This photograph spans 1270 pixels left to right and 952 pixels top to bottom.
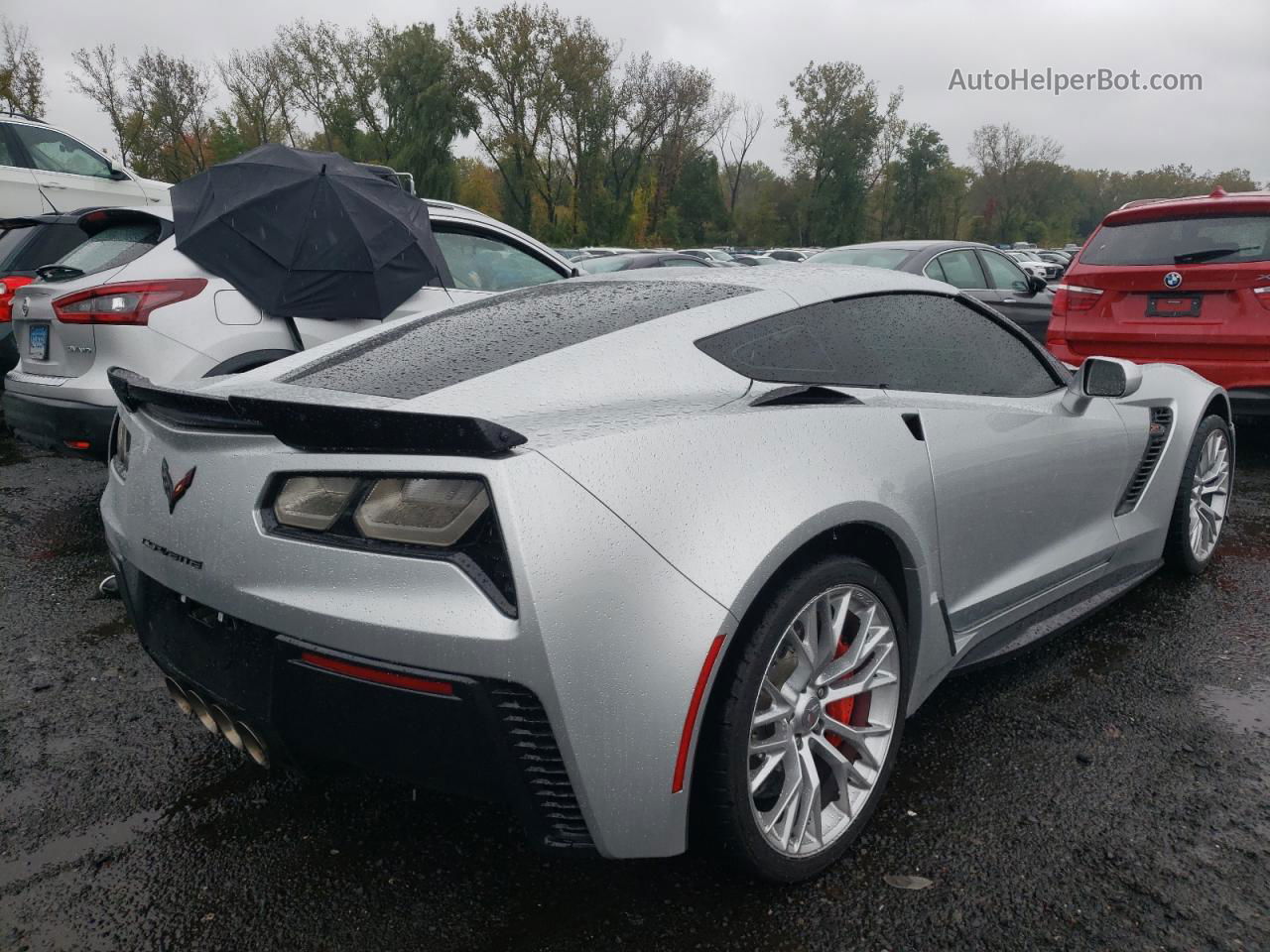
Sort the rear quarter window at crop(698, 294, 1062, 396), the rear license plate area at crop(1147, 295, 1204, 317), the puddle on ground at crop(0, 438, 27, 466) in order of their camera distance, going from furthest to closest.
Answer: the puddle on ground at crop(0, 438, 27, 466) → the rear license plate area at crop(1147, 295, 1204, 317) → the rear quarter window at crop(698, 294, 1062, 396)

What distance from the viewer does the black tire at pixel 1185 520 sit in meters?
3.91

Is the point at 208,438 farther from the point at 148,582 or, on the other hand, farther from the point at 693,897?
the point at 693,897

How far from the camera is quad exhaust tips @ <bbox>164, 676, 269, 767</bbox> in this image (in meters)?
2.04

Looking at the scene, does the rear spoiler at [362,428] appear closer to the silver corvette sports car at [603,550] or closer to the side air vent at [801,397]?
the silver corvette sports car at [603,550]

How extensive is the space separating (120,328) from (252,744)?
10.3 ft

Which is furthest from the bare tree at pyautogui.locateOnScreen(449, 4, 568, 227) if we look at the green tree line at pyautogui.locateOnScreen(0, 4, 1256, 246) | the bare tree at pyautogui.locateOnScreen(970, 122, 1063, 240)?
the bare tree at pyautogui.locateOnScreen(970, 122, 1063, 240)

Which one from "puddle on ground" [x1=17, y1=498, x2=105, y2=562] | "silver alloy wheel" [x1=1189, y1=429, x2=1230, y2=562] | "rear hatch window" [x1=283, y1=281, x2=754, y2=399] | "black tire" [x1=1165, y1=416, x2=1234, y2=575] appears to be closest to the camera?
"rear hatch window" [x1=283, y1=281, x2=754, y2=399]

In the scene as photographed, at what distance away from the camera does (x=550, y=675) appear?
167 cm

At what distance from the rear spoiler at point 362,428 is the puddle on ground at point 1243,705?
2489 mm

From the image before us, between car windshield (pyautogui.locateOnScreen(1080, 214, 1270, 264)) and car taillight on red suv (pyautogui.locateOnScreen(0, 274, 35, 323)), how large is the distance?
7279 millimetres

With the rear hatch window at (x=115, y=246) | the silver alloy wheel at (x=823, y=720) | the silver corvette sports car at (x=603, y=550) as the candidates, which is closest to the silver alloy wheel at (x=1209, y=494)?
the silver corvette sports car at (x=603, y=550)

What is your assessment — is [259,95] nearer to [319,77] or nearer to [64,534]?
[319,77]

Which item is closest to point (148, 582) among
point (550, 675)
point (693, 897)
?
point (550, 675)

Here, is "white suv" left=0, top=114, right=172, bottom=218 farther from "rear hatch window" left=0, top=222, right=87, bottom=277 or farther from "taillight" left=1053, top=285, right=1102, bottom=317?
"taillight" left=1053, top=285, right=1102, bottom=317
